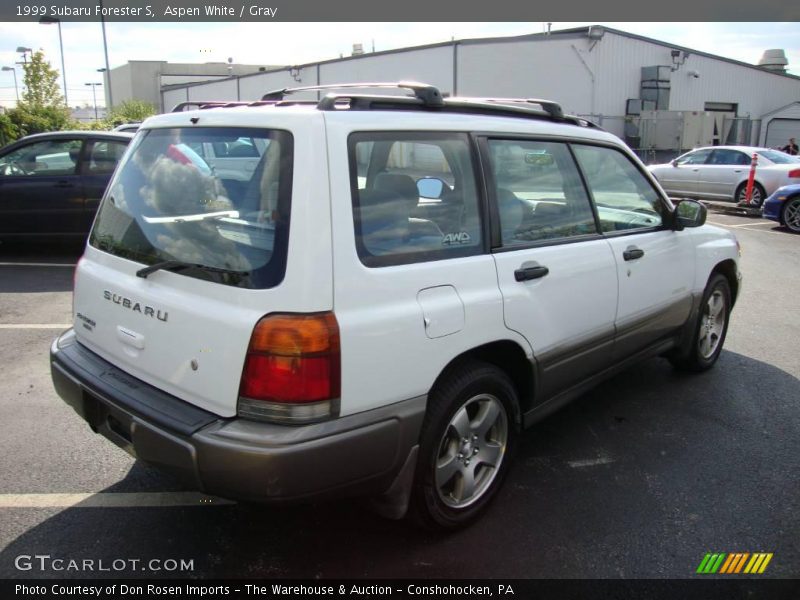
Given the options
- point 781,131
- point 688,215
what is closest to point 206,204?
point 688,215

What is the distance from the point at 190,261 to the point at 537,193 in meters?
1.73

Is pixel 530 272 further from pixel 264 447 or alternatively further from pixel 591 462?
pixel 264 447

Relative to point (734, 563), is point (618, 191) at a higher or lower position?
higher

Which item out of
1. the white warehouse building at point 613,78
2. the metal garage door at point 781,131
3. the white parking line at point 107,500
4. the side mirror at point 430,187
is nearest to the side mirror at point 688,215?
the side mirror at point 430,187

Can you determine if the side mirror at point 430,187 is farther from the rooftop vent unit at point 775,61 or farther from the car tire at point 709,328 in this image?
the rooftop vent unit at point 775,61

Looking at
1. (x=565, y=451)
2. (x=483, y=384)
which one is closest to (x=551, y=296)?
(x=483, y=384)

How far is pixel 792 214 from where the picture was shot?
12.0 meters

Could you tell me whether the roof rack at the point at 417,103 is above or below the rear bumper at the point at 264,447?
above

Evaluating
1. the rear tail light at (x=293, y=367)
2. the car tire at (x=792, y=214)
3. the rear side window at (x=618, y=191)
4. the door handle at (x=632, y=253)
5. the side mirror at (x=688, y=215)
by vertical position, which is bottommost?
the car tire at (x=792, y=214)

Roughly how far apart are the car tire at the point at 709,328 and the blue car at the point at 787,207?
28.4ft

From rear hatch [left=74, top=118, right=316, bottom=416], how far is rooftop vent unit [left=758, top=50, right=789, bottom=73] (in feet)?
120

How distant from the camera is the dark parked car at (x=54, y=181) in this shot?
809 centimetres

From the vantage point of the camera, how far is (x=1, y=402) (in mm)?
4094

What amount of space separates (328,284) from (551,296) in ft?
4.21
